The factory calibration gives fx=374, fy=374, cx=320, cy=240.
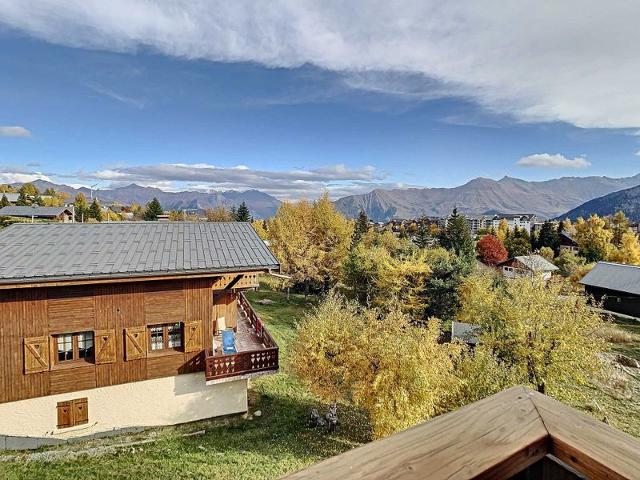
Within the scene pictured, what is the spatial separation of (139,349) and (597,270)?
168 feet

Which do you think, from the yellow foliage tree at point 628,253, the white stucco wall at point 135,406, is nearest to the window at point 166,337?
the white stucco wall at point 135,406

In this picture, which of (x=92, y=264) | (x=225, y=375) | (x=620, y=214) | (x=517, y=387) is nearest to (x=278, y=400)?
(x=225, y=375)

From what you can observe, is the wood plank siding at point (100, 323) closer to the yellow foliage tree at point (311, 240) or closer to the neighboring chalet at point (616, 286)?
the yellow foliage tree at point (311, 240)

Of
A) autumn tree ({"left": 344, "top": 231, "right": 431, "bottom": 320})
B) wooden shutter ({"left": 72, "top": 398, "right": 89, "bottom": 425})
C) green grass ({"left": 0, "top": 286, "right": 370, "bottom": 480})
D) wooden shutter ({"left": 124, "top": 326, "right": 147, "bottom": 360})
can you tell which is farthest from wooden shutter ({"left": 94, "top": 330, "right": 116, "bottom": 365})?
autumn tree ({"left": 344, "top": 231, "right": 431, "bottom": 320})

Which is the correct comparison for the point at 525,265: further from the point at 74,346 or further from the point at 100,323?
the point at 74,346

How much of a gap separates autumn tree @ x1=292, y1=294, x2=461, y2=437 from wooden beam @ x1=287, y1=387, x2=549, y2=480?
39.0 feet

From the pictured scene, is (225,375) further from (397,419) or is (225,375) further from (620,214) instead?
(620,214)

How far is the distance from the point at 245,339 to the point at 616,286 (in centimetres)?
4358

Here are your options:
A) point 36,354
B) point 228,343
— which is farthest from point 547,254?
point 36,354

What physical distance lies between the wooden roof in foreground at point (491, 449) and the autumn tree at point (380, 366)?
11.9 meters

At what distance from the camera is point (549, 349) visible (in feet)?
55.4

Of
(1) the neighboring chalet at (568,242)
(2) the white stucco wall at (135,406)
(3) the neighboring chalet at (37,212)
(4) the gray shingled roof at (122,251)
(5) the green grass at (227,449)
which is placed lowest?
(5) the green grass at (227,449)

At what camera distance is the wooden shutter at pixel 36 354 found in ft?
39.2

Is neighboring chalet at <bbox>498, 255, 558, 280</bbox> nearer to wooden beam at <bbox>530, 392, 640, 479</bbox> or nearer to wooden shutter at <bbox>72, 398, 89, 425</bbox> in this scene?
wooden shutter at <bbox>72, 398, 89, 425</bbox>
